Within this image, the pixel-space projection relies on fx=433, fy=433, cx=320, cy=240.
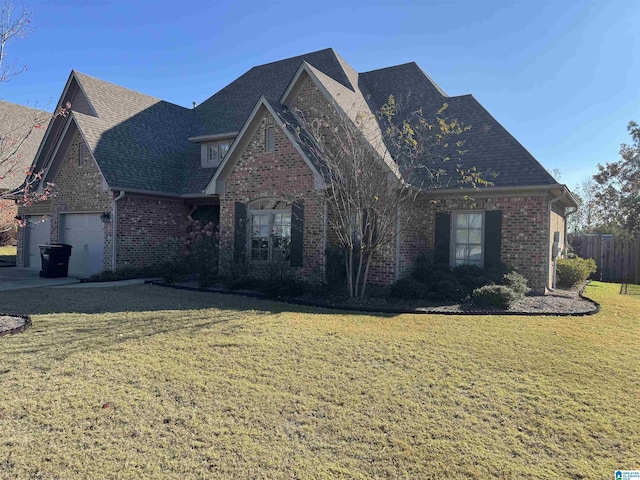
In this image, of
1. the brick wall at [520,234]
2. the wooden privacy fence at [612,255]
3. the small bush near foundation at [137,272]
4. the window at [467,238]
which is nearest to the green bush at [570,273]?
the brick wall at [520,234]

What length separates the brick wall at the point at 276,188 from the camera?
40.4 ft

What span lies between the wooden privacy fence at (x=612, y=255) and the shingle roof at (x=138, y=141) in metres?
17.5

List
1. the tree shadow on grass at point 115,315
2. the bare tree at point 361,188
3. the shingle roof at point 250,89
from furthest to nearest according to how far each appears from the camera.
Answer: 1. the shingle roof at point 250,89
2. the bare tree at point 361,188
3. the tree shadow on grass at point 115,315

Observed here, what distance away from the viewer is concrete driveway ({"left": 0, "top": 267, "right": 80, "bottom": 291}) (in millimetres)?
13070

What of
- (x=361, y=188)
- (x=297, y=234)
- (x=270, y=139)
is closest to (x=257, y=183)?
(x=270, y=139)

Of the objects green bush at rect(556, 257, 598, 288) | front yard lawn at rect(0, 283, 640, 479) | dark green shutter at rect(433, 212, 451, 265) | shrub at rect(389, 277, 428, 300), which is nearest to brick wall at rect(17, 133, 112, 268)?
front yard lawn at rect(0, 283, 640, 479)

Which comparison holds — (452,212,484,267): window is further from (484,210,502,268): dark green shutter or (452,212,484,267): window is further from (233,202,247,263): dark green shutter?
(233,202,247,263): dark green shutter

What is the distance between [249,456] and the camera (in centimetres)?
349

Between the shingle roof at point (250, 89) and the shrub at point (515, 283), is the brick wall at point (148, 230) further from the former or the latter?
the shrub at point (515, 283)

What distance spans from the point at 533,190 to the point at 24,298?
1329 cm

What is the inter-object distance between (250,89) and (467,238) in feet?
41.7

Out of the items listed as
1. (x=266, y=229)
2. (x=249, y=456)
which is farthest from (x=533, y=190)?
(x=249, y=456)

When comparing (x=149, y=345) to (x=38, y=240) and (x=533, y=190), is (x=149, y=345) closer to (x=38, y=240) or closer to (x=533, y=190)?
(x=533, y=190)

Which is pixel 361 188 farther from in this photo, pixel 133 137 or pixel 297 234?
pixel 133 137
